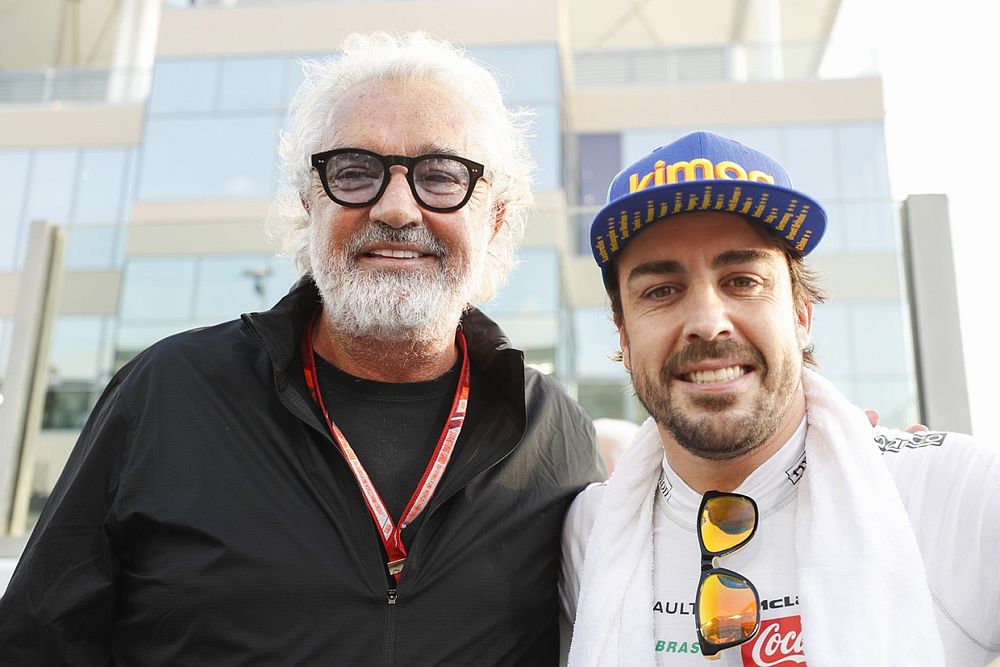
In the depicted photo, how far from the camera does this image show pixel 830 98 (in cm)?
1953

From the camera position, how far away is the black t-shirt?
2129mm

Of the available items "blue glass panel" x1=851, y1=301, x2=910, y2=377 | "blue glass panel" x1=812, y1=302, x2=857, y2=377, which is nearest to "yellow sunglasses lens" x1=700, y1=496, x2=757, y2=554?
"blue glass panel" x1=851, y1=301, x2=910, y2=377

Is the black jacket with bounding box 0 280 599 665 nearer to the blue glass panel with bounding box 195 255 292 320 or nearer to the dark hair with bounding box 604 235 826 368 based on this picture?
the dark hair with bounding box 604 235 826 368

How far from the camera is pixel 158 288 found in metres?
7.19

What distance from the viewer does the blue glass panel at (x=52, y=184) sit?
66.5 ft

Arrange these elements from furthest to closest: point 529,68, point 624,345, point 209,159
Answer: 1. point 529,68
2. point 209,159
3. point 624,345

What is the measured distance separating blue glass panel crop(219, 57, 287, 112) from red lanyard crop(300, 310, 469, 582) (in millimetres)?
16969

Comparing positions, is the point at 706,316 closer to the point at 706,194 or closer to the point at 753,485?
the point at 706,194

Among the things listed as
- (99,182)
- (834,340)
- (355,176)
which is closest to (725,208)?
(355,176)

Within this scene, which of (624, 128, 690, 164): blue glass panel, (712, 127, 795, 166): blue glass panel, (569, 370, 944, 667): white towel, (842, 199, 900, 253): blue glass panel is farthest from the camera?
(624, 128, 690, 164): blue glass panel

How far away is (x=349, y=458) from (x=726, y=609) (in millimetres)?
918

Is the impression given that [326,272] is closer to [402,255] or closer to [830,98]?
[402,255]

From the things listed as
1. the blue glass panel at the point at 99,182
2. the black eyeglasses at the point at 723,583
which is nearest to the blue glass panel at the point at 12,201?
the blue glass panel at the point at 99,182

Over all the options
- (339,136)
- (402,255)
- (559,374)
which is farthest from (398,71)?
(559,374)
